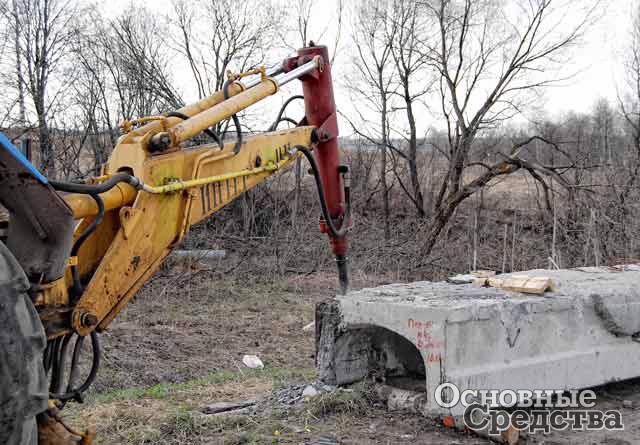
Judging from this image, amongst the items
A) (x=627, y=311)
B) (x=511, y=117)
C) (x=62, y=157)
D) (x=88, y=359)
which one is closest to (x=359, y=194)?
(x=511, y=117)

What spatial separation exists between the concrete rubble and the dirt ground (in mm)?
310

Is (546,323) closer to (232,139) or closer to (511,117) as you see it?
(232,139)

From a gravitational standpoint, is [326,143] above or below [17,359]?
above

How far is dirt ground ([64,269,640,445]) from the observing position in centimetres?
436

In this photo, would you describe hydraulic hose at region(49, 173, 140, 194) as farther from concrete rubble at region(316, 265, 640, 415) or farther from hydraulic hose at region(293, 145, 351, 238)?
concrete rubble at region(316, 265, 640, 415)

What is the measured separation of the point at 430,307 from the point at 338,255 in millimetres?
1582

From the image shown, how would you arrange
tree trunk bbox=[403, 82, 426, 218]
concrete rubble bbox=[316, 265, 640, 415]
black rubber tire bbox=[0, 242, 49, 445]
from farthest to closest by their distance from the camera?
1. tree trunk bbox=[403, 82, 426, 218]
2. concrete rubble bbox=[316, 265, 640, 415]
3. black rubber tire bbox=[0, 242, 49, 445]

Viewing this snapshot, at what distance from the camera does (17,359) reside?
2471 millimetres

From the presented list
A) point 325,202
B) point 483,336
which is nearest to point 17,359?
point 483,336

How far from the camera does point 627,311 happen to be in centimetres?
520

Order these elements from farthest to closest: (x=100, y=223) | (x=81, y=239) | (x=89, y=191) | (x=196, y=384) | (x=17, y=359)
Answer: (x=196, y=384), (x=100, y=223), (x=81, y=239), (x=89, y=191), (x=17, y=359)

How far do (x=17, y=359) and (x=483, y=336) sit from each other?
293 cm

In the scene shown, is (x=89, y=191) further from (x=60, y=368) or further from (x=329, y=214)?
(x=329, y=214)

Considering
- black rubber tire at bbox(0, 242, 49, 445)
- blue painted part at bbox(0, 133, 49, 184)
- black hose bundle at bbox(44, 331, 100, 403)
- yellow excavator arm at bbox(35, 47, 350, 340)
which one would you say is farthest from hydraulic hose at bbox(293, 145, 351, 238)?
black rubber tire at bbox(0, 242, 49, 445)
